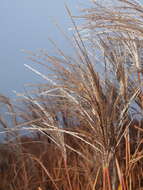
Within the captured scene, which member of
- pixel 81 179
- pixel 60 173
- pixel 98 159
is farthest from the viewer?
pixel 60 173

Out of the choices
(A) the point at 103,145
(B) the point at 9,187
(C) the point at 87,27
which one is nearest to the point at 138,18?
(C) the point at 87,27

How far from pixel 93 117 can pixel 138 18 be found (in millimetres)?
389

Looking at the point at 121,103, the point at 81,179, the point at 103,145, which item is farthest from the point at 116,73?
the point at 81,179

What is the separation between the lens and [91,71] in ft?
4.71

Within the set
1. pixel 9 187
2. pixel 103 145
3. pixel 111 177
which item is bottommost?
pixel 9 187

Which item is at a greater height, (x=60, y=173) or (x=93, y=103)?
(x=93, y=103)

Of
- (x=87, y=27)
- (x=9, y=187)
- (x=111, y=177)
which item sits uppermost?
(x=87, y=27)

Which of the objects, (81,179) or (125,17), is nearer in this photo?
(125,17)

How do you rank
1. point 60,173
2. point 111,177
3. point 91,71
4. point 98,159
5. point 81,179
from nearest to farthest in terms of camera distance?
point 91,71 → point 111,177 → point 98,159 → point 81,179 → point 60,173

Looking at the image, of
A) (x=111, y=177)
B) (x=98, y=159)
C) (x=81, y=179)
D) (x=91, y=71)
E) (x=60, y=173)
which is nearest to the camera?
(x=91, y=71)

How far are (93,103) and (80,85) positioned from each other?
107 millimetres

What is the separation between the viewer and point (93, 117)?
1501mm

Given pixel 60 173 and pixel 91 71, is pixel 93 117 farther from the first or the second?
pixel 60 173

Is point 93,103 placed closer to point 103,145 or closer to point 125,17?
point 103,145
